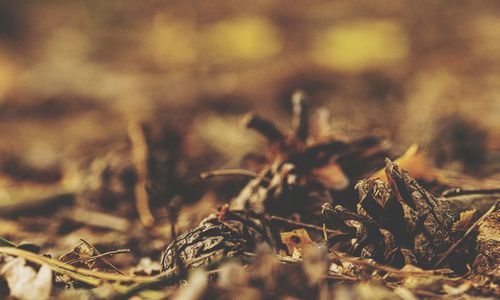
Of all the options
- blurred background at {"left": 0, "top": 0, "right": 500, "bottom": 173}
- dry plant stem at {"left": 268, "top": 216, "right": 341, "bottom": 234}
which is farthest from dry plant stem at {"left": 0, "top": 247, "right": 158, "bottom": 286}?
blurred background at {"left": 0, "top": 0, "right": 500, "bottom": 173}

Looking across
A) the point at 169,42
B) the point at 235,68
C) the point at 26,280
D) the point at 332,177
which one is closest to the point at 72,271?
the point at 26,280

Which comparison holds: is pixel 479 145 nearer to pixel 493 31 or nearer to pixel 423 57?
pixel 423 57

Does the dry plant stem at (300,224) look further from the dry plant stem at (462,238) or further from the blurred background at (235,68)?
the blurred background at (235,68)

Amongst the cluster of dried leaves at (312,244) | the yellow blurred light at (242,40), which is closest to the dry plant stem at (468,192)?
the cluster of dried leaves at (312,244)

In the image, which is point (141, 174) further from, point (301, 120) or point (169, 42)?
point (169, 42)

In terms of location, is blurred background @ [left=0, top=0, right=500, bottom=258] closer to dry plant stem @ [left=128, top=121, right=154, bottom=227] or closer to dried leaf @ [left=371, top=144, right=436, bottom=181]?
dry plant stem @ [left=128, top=121, right=154, bottom=227]

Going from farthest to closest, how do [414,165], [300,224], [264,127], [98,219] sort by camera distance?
[98,219]
[264,127]
[414,165]
[300,224]
